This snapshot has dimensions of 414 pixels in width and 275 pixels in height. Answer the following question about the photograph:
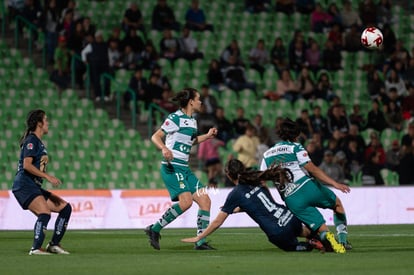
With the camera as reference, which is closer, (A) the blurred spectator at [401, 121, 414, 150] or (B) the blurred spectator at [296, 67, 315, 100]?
(A) the blurred spectator at [401, 121, 414, 150]

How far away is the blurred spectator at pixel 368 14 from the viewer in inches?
1329

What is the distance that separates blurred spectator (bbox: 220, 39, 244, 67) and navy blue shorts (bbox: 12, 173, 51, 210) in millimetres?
15879

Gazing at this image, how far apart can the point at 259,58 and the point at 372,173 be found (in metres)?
5.78

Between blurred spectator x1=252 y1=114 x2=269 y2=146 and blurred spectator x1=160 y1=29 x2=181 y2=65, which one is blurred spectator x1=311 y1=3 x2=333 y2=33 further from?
blurred spectator x1=252 y1=114 x2=269 y2=146

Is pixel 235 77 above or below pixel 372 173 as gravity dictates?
above

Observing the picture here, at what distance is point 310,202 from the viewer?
15664mm

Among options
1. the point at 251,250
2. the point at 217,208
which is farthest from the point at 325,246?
the point at 217,208

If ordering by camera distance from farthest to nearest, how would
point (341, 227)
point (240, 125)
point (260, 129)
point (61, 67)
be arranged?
point (61, 67) < point (240, 125) < point (260, 129) < point (341, 227)

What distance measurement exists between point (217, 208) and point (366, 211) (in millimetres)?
3305

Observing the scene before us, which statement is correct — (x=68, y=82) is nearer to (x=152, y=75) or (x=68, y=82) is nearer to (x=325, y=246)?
(x=152, y=75)

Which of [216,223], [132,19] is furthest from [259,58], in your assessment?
[216,223]

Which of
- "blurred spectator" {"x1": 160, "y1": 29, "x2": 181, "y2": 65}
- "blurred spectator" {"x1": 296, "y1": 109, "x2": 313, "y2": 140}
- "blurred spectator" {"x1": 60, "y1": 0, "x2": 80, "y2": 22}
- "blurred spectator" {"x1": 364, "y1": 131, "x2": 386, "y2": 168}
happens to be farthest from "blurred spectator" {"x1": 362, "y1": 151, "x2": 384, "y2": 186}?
"blurred spectator" {"x1": 60, "y1": 0, "x2": 80, "y2": 22}

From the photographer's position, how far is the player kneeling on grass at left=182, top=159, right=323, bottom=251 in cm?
1550

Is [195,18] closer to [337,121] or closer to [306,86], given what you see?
[306,86]
